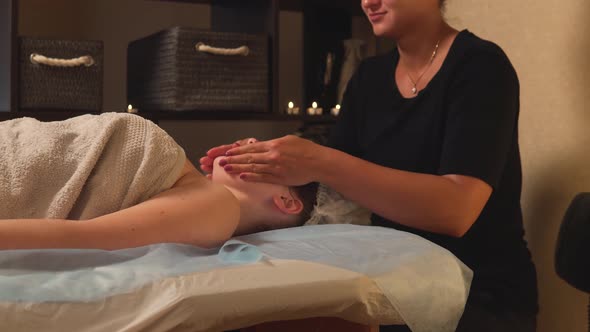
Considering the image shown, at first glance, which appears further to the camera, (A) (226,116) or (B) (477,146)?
(A) (226,116)

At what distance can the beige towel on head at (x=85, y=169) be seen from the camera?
1.08 m

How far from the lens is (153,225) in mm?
1061

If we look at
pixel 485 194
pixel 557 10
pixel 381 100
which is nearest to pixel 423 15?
pixel 381 100

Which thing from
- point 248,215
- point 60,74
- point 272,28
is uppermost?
point 272,28

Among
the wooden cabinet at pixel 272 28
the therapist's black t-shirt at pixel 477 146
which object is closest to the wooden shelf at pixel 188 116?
the wooden cabinet at pixel 272 28

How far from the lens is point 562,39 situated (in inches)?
65.5

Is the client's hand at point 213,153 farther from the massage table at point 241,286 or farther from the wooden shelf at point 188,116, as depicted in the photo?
the wooden shelf at point 188,116

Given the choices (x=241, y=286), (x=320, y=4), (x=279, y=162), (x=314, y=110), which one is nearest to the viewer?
(x=241, y=286)

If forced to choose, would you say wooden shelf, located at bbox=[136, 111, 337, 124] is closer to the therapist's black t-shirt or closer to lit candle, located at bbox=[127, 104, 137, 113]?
lit candle, located at bbox=[127, 104, 137, 113]

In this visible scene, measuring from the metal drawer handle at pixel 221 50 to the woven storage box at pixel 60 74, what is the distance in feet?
0.87

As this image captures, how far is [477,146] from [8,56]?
118 cm

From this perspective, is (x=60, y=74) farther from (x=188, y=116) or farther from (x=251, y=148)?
(x=251, y=148)

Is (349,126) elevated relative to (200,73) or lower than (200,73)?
lower

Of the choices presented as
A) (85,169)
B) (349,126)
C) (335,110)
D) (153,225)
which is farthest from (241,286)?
(335,110)
